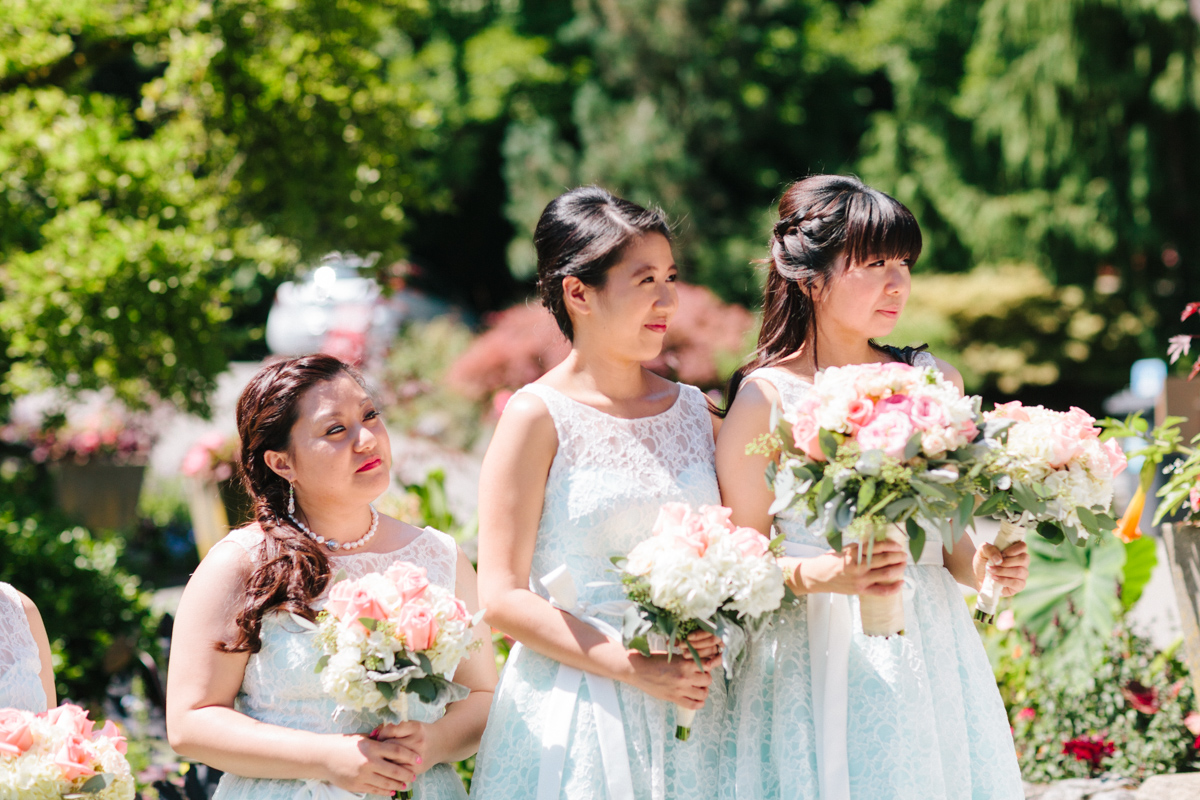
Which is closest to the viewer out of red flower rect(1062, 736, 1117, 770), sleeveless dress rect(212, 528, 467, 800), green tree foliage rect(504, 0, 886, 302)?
sleeveless dress rect(212, 528, 467, 800)

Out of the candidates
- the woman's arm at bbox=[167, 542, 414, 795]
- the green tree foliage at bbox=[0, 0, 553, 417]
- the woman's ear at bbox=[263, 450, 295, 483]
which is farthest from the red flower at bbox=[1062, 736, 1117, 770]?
the green tree foliage at bbox=[0, 0, 553, 417]

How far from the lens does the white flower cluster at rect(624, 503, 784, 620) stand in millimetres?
2146

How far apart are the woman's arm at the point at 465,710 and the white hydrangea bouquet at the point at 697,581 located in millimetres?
384

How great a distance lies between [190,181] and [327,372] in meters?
3.73

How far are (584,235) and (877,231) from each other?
73 cm

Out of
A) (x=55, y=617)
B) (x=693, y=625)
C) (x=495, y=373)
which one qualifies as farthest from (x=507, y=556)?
(x=495, y=373)

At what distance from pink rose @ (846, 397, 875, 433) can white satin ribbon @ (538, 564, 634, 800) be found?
721 mm

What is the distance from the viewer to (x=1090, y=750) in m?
3.96

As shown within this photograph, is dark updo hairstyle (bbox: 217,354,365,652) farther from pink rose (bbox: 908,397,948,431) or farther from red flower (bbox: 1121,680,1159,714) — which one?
red flower (bbox: 1121,680,1159,714)

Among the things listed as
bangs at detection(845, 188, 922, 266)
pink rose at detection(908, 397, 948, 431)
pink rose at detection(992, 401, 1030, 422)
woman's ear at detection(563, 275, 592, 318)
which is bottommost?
pink rose at detection(908, 397, 948, 431)

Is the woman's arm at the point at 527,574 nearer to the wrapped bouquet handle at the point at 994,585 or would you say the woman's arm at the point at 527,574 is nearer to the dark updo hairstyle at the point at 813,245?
the dark updo hairstyle at the point at 813,245

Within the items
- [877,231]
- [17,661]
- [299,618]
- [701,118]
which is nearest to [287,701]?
[299,618]

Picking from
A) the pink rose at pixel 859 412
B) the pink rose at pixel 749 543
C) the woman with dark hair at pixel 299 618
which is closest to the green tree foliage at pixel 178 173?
the woman with dark hair at pixel 299 618

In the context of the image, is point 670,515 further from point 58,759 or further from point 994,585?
point 58,759
